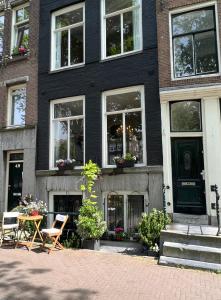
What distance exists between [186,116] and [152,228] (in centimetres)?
339

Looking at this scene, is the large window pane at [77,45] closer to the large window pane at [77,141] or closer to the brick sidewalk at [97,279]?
the large window pane at [77,141]

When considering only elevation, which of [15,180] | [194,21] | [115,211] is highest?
[194,21]

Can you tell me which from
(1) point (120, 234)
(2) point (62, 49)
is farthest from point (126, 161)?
(2) point (62, 49)

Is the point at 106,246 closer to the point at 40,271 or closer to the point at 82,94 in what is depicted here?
the point at 40,271

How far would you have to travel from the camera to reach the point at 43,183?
11078 mm

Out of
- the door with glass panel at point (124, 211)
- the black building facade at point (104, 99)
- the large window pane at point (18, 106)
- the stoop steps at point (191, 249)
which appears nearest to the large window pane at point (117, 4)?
the black building facade at point (104, 99)

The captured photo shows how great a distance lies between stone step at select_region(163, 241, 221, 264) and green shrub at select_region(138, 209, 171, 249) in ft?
1.85

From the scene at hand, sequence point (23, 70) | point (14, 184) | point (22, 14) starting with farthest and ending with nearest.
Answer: point (22, 14) < point (23, 70) < point (14, 184)

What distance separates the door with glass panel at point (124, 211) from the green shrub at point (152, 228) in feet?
4.75

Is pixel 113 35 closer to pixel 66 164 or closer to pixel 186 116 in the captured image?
pixel 186 116

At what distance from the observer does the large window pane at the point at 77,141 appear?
10820 millimetres

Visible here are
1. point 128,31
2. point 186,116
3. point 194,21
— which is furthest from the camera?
point 128,31

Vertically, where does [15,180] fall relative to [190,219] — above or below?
above

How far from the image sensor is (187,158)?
9.18 metres
